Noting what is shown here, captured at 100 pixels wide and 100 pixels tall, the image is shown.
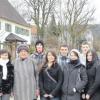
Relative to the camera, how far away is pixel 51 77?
25.7 ft

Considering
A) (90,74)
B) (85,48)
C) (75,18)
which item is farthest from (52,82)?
(75,18)

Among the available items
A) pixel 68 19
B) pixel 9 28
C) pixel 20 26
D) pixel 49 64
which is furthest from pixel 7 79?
pixel 20 26

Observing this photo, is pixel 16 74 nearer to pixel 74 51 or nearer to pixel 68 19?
pixel 74 51

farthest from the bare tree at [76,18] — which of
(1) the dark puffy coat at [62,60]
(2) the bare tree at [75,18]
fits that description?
(1) the dark puffy coat at [62,60]

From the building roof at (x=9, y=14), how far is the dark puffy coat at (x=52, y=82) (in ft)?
145

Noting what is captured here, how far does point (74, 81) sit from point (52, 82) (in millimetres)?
479

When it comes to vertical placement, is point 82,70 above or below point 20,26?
below

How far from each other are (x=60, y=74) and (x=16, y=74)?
3.29 feet

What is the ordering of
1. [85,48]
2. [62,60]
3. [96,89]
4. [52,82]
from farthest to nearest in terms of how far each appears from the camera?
[62,60] → [85,48] → [52,82] → [96,89]

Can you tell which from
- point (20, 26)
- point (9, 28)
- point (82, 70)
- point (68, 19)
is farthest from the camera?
point (20, 26)

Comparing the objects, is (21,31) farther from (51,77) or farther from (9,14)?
(51,77)

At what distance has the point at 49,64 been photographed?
313 inches

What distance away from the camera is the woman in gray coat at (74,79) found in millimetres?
7723

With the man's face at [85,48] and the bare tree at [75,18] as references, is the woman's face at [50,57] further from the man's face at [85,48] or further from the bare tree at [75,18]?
the bare tree at [75,18]
